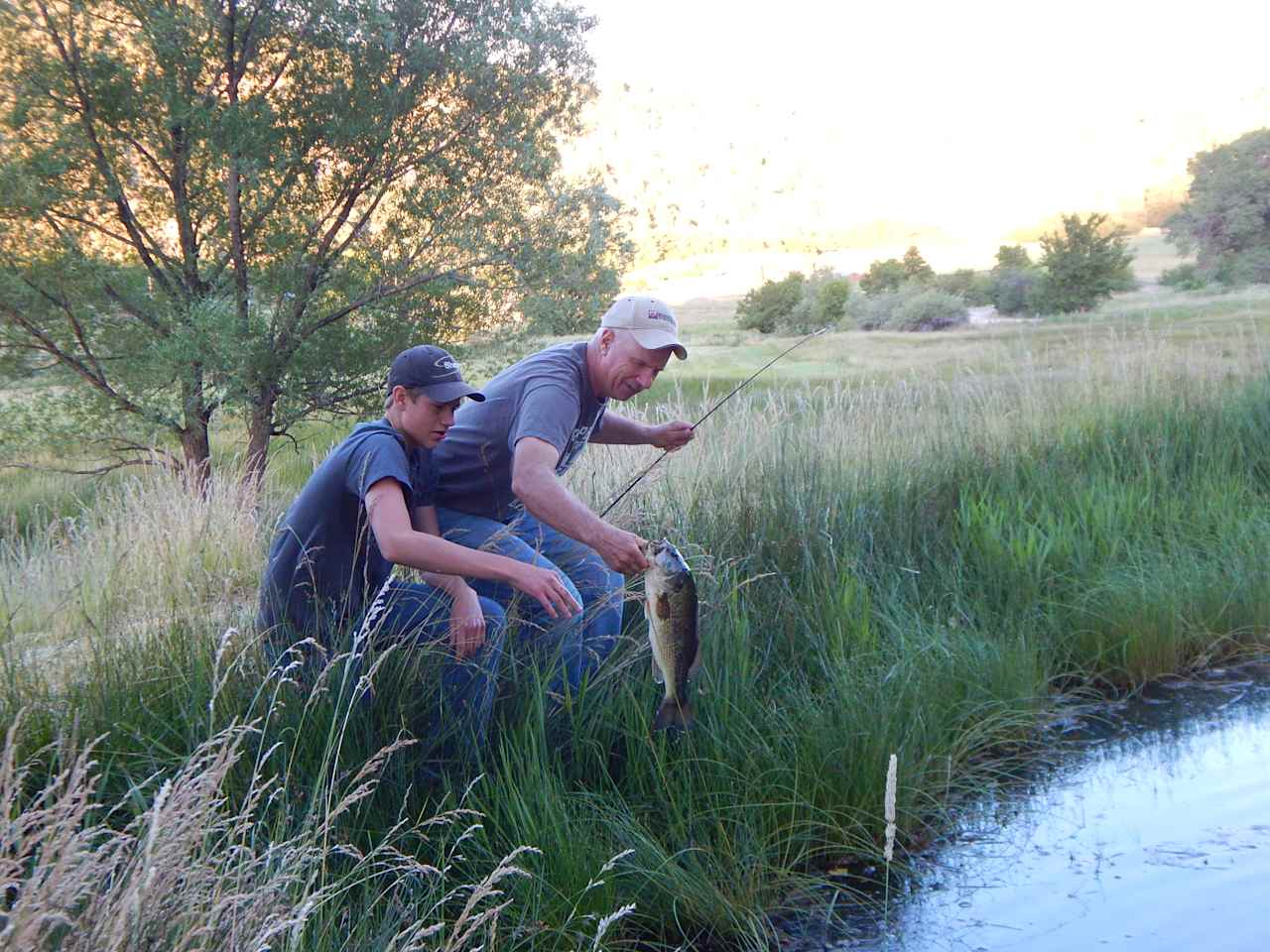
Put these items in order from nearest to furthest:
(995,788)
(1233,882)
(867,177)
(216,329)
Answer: (1233,882) → (995,788) → (216,329) → (867,177)

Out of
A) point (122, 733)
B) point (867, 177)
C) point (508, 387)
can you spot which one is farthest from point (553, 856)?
point (867, 177)

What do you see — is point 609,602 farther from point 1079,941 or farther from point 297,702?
point 1079,941

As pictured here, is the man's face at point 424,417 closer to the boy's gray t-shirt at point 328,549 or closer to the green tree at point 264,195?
the boy's gray t-shirt at point 328,549

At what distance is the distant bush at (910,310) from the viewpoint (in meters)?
34.9

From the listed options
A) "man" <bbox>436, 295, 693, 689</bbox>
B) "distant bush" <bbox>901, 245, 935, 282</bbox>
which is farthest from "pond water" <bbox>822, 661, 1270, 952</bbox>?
"distant bush" <bbox>901, 245, 935, 282</bbox>

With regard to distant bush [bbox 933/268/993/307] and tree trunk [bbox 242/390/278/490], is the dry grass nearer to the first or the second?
tree trunk [bbox 242/390/278/490]

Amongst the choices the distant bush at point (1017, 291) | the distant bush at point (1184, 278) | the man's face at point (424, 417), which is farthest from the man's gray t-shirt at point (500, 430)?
the distant bush at point (1184, 278)

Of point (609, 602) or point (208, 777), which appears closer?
point (208, 777)

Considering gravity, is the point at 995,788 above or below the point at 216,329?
below

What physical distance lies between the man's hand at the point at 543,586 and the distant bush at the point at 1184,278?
3689cm


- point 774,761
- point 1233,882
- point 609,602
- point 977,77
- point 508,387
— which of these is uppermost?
point 977,77

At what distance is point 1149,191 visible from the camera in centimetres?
7300

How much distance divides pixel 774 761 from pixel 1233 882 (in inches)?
62.1

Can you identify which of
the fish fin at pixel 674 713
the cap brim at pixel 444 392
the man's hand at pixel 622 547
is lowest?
the fish fin at pixel 674 713
